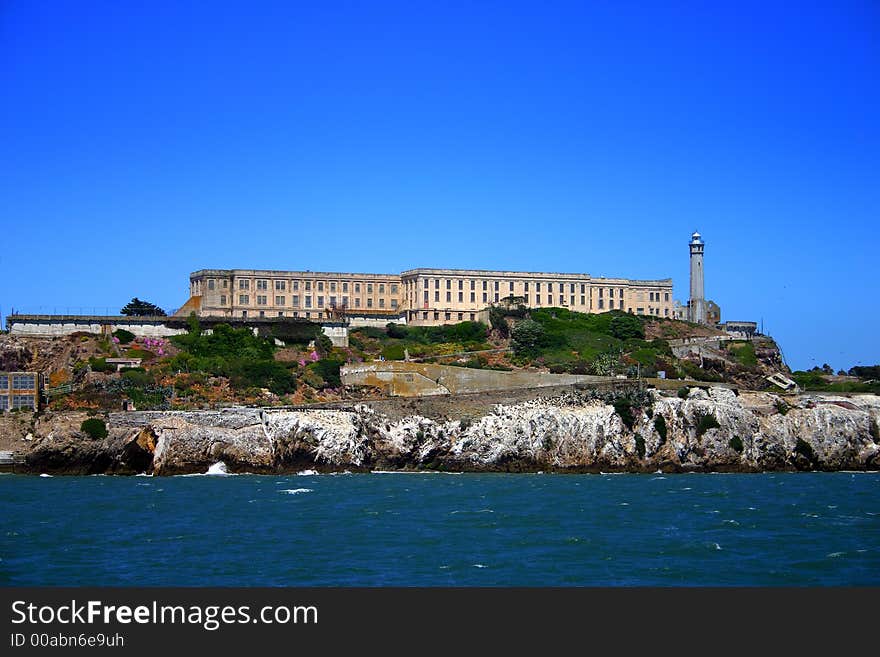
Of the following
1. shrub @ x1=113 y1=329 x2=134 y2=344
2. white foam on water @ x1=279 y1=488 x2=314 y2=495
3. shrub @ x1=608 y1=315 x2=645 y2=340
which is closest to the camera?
white foam on water @ x1=279 y1=488 x2=314 y2=495

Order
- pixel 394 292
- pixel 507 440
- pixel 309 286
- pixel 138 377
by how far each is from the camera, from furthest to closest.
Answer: pixel 394 292
pixel 309 286
pixel 138 377
pixel 507 440

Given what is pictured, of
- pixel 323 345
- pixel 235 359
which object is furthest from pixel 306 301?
pixel 235 359

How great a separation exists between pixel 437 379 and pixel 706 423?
18409 mm

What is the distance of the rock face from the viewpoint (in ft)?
199

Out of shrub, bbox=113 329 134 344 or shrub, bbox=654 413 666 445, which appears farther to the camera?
shrub, bbox=113 329 134 344

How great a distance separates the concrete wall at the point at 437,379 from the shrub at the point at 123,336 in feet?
61.3

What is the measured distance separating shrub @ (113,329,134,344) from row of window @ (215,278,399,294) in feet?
45.4

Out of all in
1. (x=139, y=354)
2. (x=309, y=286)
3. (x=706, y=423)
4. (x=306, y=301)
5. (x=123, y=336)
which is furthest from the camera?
(x=309, y=286)

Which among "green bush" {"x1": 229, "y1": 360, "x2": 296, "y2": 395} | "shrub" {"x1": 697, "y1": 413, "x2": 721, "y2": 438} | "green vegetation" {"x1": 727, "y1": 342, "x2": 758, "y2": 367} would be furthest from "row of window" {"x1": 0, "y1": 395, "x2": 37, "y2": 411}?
"green vegetation" {"x1": 727, "y1": 342, "x2": 758, "y2": 367}

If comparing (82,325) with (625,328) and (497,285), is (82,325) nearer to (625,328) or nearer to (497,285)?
(497,285)

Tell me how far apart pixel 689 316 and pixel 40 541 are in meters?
85.8

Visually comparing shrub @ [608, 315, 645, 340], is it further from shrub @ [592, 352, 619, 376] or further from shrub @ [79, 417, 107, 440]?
shrub @ [79, 417, 107, 440]

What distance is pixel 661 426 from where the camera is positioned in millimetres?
65000

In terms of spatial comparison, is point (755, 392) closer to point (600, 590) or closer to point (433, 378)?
point (433, 378)
